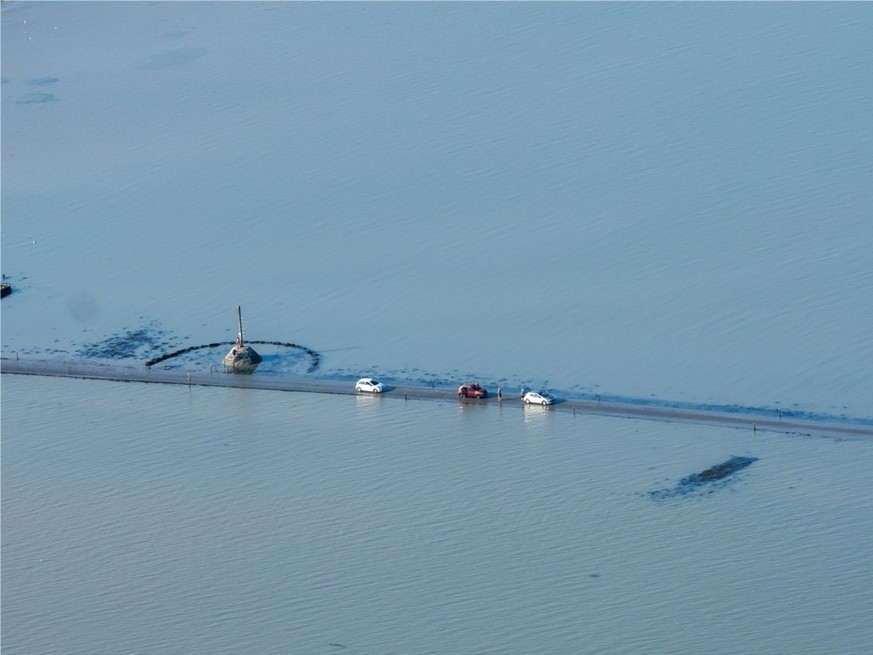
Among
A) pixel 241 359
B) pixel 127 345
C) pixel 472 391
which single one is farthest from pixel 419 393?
pixel 127 345

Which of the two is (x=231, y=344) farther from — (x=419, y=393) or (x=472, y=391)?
(x=472, y=391)

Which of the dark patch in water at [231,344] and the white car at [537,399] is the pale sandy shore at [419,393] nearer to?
the white car at [537,399]

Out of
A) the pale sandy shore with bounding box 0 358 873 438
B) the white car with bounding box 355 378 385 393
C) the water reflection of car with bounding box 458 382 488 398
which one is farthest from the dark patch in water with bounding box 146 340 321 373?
the water reflection of car with bounding box 458 382 488 398

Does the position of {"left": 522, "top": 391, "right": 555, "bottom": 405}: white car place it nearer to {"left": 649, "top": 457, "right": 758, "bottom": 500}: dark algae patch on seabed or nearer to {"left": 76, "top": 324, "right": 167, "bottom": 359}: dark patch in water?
{"left": 649, "top": 457, "right": 758, "bottom": 500}: dark algae patch on seabed

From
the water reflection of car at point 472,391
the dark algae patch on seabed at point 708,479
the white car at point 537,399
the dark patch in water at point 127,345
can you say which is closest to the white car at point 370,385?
the water reflection of car at point 472,391

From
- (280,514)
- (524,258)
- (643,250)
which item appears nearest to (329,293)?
(524,258)

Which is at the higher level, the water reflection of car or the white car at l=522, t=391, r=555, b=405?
the water reflection of car
